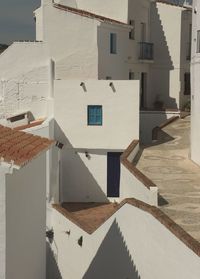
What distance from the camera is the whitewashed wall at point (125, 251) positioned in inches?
484

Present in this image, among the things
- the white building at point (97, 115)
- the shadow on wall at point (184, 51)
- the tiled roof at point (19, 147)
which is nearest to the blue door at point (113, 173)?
the white building at point (97, 115)

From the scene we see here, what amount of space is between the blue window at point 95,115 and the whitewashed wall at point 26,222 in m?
10.5

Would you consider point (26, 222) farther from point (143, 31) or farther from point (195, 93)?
point (143, 31)

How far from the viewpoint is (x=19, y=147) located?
11836 mm

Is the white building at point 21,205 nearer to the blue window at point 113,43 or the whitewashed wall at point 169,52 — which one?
the blue window at point 113,43

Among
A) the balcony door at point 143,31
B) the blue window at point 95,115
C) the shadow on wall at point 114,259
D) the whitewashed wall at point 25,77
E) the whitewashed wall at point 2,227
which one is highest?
the balcony door at point 143,31

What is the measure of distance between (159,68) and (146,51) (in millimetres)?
1704

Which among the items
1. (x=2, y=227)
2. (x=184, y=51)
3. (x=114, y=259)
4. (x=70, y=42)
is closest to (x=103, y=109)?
(x=70, y=42)

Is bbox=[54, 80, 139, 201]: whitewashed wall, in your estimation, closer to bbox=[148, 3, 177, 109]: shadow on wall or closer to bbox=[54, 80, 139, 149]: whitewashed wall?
bbox=[54, 80, 139, 149]: whitewashed wall

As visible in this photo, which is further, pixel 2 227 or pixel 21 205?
pixel 21 205

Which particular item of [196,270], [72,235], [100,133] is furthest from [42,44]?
[196,270]

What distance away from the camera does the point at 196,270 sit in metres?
11.1

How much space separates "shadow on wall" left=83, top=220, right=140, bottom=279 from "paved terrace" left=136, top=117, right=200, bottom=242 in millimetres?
1744

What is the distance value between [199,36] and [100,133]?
6.65 m
